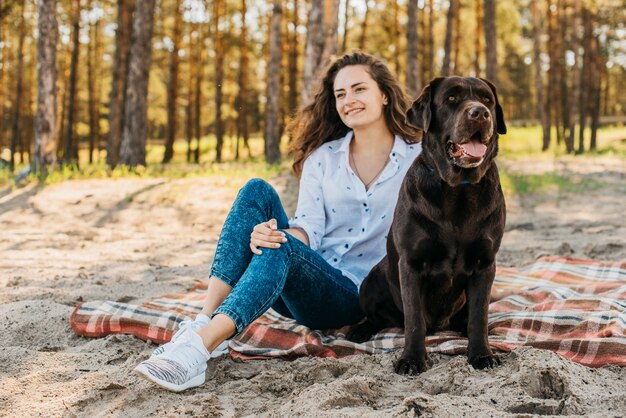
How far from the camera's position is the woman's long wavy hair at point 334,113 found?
4.01 metres

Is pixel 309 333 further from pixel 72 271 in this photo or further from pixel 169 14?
pixel 169 14

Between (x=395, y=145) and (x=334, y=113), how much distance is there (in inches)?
22.4

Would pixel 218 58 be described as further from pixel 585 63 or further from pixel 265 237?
pixel 265 237

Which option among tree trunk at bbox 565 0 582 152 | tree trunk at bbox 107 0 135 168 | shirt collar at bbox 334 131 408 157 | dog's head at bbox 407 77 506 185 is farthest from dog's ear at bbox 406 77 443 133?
tree trunk at bbox 565 0 582 152

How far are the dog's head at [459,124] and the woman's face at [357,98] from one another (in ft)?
2.10

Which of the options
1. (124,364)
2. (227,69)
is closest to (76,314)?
(124,364)

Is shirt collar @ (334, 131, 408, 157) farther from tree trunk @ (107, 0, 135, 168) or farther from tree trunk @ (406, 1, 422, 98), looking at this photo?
tree trunk @ (107, 0, 135, 168)

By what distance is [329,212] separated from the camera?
12.9ft

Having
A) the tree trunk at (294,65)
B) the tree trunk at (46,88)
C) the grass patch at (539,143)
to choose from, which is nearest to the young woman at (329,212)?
the tree trunk at (46,88)

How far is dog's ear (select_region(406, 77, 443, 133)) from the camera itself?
311 centimetres

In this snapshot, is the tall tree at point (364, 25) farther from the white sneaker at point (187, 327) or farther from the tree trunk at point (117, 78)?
the white sneaker at point (187, 327)

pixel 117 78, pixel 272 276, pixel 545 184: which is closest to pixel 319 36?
pixel 545 184

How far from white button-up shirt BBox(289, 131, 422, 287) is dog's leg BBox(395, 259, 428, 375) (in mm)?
814

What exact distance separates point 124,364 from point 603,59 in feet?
132
